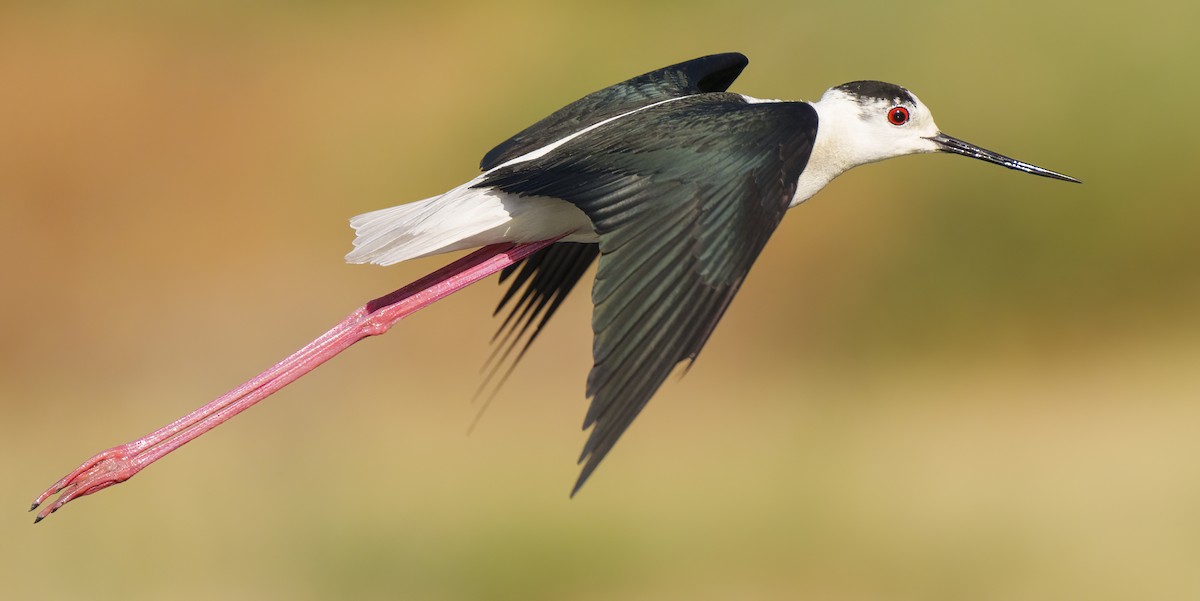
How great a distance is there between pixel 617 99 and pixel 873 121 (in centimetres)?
50

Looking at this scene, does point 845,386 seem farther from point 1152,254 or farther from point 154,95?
point 154,95

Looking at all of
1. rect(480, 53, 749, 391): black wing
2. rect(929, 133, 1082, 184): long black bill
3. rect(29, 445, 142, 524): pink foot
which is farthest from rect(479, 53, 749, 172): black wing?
rect(29, 445, 142, 524): pink foot

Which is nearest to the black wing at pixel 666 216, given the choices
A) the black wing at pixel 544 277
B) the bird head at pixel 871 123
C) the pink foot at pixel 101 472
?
the bird head at pixel 871 123

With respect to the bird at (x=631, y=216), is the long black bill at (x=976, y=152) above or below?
below

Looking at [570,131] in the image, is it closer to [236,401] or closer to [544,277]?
[544,277]

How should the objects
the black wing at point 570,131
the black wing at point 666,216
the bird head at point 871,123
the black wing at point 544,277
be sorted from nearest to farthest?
the black wing at point 666,216 → the bird head at point 871,123 → the black wing at point 570,131 → the black wing at point 544,277

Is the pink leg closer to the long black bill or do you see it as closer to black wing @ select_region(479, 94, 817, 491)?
black wing @ select_region(479, 94, 817, 491)

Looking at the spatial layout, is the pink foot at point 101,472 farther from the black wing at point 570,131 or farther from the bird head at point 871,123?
the bird head at point 871,123

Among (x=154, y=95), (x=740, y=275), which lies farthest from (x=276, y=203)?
(x=740, y=275)

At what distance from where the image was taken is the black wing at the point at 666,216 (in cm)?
248

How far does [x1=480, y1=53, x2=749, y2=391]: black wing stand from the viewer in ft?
10.7

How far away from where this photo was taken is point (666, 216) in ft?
8.63

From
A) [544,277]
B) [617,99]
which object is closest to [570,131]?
[617,99]

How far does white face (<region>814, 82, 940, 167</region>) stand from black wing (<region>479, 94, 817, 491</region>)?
0.27 m
